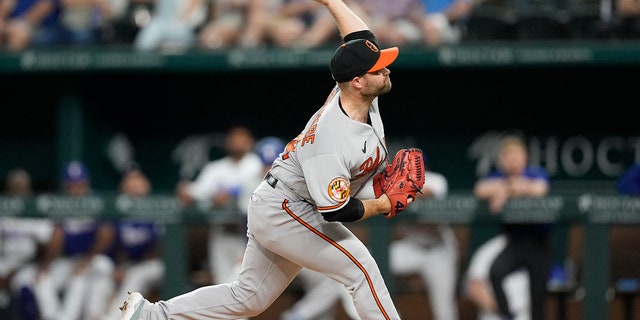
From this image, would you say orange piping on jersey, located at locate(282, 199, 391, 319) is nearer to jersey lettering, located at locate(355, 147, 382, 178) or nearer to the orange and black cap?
jersey lettering, located at locate(355, 147, 382, 178)

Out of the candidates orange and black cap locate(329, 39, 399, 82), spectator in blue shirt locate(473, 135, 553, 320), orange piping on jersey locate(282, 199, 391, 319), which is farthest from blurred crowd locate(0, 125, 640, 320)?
orange and black cap locate(329, 39, 399, 82)

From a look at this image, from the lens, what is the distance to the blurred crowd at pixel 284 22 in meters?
8.30

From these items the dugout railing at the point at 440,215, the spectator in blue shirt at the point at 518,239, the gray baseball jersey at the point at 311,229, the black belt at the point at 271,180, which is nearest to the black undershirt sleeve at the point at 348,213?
the gray baseball jersey at the point at 311,229

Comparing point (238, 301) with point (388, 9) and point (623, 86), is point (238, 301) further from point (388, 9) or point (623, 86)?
point (623, 86)

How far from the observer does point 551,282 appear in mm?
6664

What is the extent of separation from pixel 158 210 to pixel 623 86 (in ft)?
13.4

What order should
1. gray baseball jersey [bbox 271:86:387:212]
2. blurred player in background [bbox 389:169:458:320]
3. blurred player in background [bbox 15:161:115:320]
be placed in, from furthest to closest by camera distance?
blurred player in background [bbox 15:161:115:320] < blurred player in background [bbox 389:169:458:320] < gray baseball jersey [bbox 271:86:387:212]

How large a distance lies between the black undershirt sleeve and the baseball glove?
0.51ft

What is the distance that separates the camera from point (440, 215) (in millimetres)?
6781

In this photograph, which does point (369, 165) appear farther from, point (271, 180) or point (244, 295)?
point (244, 295)

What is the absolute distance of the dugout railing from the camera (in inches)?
257

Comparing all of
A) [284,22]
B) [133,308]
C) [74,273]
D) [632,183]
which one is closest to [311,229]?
[133,308]

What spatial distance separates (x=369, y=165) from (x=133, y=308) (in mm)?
1173

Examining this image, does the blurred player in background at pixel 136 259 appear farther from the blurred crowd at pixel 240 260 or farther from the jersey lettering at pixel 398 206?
the jersey lettering at pixel 398 206
